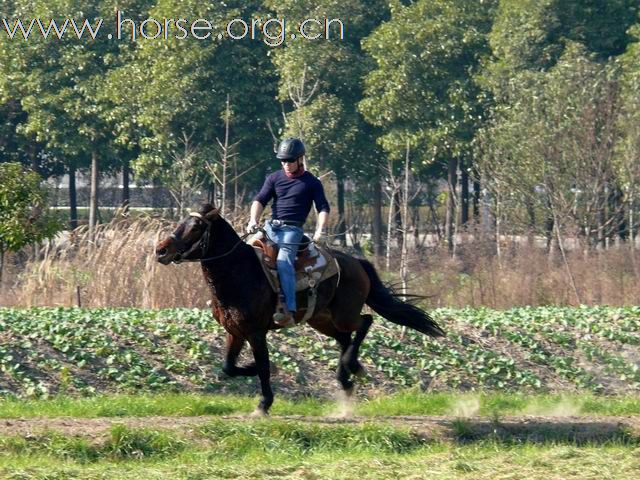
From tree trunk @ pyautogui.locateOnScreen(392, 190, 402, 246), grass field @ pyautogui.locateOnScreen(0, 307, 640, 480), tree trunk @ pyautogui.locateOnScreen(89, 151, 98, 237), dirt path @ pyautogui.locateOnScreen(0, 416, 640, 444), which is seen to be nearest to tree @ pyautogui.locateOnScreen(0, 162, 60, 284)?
grass field @ pyautogui.locateOnScreen(0, 307, 640, 480)

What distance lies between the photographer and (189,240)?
12312 millimetres

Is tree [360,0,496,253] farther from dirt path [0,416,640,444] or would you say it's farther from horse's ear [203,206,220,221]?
horse's ear [203,206,220,221]

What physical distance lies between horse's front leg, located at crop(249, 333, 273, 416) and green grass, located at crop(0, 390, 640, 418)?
614mm

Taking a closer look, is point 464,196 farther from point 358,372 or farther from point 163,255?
point 163,255

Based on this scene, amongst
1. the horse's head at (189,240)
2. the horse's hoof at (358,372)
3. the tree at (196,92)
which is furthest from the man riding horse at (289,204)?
the tree at (196,92)

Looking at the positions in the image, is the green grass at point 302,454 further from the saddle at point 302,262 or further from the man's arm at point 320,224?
the man's arm at point 320,224

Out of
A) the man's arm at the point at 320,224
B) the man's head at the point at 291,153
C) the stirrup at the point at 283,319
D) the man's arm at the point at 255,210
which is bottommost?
the stirrup at the point at 283,319

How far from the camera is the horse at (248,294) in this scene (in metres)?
12.4

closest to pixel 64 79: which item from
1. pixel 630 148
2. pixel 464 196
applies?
pixel 464 196

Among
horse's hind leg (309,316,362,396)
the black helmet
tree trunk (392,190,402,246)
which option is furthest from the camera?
tree trunk (392,190,402,246)

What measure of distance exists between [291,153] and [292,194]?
0.45m

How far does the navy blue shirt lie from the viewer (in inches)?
521

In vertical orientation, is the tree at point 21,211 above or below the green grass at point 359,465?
above

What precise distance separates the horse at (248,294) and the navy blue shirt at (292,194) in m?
0.57
